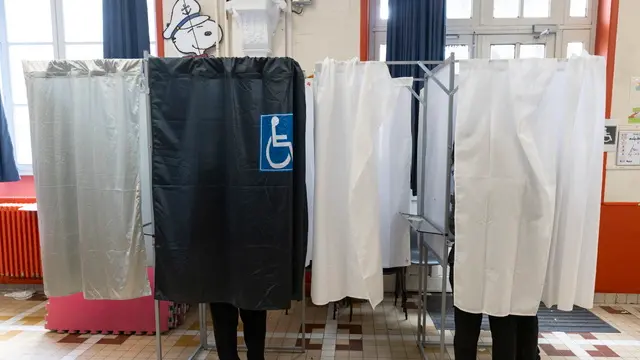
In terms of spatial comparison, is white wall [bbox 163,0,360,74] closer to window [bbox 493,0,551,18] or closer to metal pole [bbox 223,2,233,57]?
metal pole [bbox 223,2,233,57]

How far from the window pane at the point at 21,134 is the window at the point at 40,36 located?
1cm

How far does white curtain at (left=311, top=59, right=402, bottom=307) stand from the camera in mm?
1968

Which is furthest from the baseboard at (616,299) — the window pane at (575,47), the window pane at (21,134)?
the window pane at (21,134)

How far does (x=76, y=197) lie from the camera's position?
7.05ft

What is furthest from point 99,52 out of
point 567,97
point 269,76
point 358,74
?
point 567,97

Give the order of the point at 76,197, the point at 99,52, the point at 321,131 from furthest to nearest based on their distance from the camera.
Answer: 1. the point at 99,52
2. the point at 76,197
3. the point at 321,131

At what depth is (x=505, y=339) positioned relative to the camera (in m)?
1.87

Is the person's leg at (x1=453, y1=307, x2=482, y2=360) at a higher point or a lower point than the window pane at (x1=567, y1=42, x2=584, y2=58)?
lower

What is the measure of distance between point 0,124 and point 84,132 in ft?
6.28

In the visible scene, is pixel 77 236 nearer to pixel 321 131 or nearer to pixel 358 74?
pixel 321 131

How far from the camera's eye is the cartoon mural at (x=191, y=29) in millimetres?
3287

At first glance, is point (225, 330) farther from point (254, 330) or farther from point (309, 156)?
point (309, 156)

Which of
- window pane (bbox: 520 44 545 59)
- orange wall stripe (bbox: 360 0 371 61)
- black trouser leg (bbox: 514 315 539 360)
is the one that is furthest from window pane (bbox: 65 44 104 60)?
black trouser leg (bbox: 514 315 539 360)

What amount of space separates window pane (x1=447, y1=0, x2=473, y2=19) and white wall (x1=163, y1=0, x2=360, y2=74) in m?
0.83
